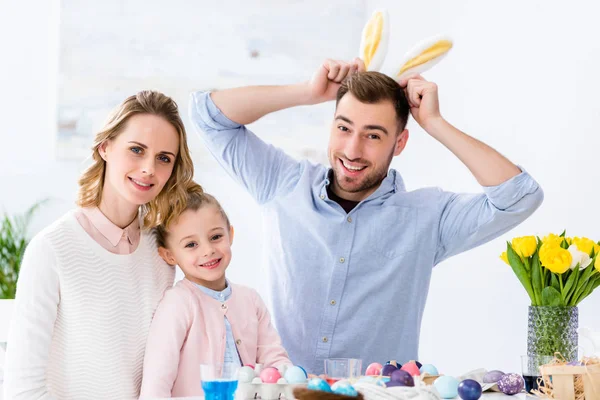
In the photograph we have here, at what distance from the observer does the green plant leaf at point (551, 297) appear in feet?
7.48

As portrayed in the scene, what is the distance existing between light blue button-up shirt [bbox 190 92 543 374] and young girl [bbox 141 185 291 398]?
0.87 ft

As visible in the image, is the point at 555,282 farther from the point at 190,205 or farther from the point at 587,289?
the point at 190,205

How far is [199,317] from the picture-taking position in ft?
6.68

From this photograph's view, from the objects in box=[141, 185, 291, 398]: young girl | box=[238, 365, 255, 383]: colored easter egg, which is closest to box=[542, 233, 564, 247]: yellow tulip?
box=[141, 185, 291, 398]: young girl

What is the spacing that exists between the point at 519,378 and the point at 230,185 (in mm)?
2300

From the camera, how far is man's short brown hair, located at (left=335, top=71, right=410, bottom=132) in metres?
2.37

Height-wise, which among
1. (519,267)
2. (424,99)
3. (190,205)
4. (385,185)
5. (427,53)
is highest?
(427,53)

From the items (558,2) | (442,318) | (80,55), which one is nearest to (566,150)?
(558,2)

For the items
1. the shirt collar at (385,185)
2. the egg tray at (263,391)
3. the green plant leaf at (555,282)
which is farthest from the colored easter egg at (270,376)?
the green plant leaf at (555,282)

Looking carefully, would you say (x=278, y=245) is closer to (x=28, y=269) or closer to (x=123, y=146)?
(x=123, y=146)

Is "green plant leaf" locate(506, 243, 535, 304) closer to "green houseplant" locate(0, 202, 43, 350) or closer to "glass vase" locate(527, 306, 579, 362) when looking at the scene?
"glass vase" locate(527, 306, 579, 362)

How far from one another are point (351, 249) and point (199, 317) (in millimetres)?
604

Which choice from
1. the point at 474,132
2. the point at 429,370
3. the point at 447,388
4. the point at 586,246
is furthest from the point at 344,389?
the point at 474,132

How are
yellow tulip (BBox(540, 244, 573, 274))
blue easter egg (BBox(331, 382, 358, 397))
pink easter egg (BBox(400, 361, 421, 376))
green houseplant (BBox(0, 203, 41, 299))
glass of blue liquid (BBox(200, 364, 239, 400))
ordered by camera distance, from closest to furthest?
blue easter egg (BBox(331, 382, 358, 397)), glass of blue liquid (BBox(200, 364, 239, 400)), pink easter egg (BBox(400, 361, 421, 376)), yellow tulip (BBox(540, 244, 573, 274)), green houseplant (BBox(0, 203, 41, 299))
